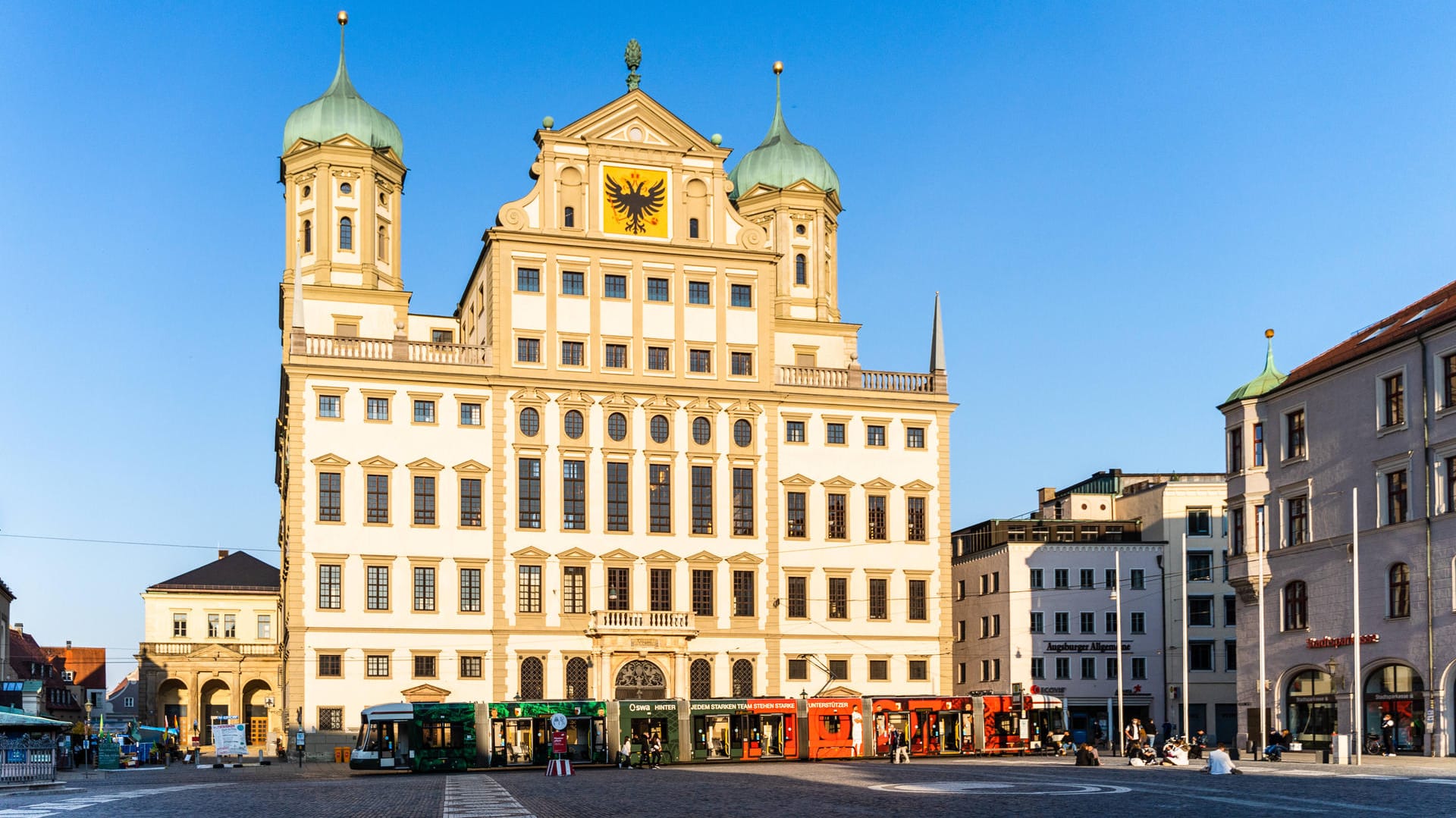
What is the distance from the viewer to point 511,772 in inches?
2484

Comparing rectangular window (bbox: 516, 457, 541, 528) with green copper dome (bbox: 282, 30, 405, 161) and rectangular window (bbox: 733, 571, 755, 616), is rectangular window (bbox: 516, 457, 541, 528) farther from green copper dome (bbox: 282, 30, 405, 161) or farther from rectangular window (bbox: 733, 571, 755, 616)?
green copper dome (bbox: 282, 30, 405, 161)

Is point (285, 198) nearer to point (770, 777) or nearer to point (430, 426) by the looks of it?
point (430, 426)

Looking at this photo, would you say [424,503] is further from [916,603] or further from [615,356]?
[916,603]

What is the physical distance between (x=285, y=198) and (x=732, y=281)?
22892 mm

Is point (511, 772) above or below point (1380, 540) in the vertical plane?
below

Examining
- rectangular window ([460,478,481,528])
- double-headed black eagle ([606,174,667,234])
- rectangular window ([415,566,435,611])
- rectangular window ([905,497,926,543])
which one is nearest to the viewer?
rectangular window ([415,566,435,611])

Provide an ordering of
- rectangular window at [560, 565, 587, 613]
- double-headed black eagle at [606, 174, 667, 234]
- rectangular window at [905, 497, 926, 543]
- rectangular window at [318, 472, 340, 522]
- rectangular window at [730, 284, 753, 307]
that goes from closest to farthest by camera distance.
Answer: rectangular window at [318, 472, 340, 522] → rectangular window at [560, 565, 587, 613] → double-headed black eagle at [606, 174, 667, 234] → rectangular window at [730, 284, 753, 307] → rectangular window at [905, 497, 926, 543]

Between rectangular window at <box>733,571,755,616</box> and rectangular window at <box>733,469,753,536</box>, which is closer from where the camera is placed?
rectangular window at <box>733,571,755,616</box>

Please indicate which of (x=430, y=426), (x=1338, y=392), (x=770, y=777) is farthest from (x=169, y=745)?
(x=1338, y=392)

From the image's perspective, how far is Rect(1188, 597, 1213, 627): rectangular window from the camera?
317 feet

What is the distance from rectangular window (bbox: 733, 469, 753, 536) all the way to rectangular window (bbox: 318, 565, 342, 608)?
18303 mm

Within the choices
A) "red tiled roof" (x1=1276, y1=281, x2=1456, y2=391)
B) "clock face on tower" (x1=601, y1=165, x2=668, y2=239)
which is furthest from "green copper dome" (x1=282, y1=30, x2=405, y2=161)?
"red tiled roof" (x1=1276, y1=281, x2=1456, y2=391)

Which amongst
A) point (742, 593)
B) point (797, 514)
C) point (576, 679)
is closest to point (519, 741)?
point (576, 679)

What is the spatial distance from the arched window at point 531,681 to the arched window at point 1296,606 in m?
31.9
